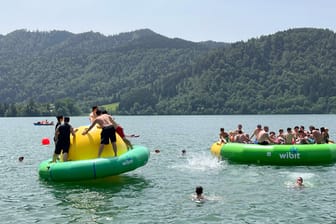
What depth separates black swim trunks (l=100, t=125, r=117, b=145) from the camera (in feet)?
50.1

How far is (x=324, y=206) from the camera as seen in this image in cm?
1262

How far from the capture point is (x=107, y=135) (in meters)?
15.3

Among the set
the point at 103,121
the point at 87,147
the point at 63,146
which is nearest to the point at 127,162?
the point at 87,147

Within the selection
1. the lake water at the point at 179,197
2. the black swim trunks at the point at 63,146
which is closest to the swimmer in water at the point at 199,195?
the lake water at the point at 179,197

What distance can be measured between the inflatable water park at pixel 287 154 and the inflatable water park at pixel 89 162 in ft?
19.2

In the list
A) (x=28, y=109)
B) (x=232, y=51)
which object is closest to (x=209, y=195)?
(x=28, y=109)

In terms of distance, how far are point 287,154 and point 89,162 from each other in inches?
338

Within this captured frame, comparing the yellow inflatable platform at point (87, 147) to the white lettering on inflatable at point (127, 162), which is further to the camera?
the yellow inflatable platform at point (87, 147)

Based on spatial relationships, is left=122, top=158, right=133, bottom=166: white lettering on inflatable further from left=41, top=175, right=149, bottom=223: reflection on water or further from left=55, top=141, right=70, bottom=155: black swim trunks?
left=55, top=141, right=70, bottom=155: black swim trunks

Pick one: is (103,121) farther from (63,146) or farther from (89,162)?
(63,146)

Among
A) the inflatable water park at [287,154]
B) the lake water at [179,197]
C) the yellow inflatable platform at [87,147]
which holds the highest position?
the yellow inflatable platform at [87,147]

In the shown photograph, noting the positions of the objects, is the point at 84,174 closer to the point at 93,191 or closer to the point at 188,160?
the point at 93,191

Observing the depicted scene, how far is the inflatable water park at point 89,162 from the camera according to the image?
14906 millimetres

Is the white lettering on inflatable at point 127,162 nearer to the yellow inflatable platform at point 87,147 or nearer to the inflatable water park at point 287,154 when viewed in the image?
the yellow inflatable platform at point 87,147
